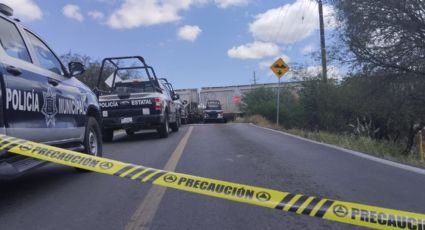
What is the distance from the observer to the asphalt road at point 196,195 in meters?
4.42

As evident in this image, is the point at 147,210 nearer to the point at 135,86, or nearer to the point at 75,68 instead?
the point at 75,68

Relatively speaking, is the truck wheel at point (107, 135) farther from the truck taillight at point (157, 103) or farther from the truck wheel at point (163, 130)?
the truck taillight at point (157, 103)

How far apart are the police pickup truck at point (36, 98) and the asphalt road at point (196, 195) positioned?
0.54 m

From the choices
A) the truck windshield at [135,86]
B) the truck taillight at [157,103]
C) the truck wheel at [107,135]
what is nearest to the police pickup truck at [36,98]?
the truck taillight at [157,103]

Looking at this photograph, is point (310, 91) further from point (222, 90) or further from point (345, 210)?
point (345, 210)

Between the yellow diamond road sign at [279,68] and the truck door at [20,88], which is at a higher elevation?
the yellow diamond road sign at [279,68]

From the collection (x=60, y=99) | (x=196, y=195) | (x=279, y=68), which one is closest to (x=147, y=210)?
(x=196, y=195)

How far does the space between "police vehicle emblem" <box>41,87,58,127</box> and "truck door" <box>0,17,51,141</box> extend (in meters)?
0.09

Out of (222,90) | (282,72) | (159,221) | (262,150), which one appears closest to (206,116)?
(222,90)

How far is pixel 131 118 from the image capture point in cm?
1333

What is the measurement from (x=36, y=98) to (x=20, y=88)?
1.34 feet

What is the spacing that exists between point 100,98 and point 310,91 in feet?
49.3

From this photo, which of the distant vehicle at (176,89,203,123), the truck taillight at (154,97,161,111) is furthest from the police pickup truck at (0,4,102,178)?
the distant vehicle at (176,89,203,123)

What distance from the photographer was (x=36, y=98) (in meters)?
5.31
